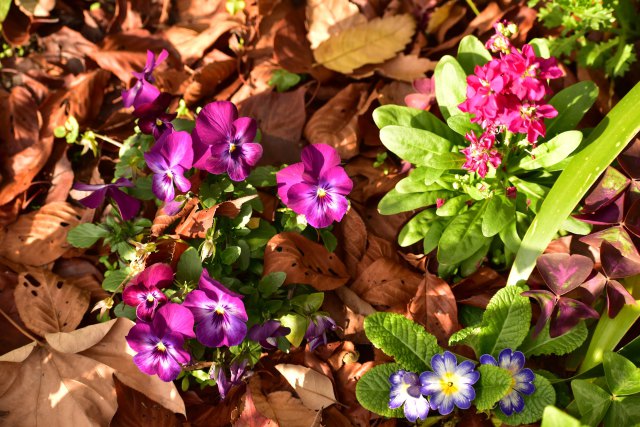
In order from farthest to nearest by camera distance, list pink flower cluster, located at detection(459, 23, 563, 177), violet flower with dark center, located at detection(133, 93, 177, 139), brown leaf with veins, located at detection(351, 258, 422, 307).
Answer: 1. brown leaf with veins, located at detection(351, 258, 422, 307)
2. violet flower with dark center, located at detection(133, 93, 177, 139)
3. pink flower cluster, located at detection(459, 23, 563, 177)

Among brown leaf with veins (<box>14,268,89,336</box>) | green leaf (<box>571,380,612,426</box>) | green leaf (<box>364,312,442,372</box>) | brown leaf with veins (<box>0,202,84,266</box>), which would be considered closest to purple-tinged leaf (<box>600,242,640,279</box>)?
green leaf (<box>571,380,612,426</box>)

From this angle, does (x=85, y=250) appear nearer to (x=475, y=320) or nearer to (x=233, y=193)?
(x=233, y=193)

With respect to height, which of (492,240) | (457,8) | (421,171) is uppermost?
(457,8)

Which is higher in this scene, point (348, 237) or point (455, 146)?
point (455, 146)

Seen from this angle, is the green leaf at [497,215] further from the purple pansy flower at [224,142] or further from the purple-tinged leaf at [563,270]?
the purple pansy flower at [224,142]

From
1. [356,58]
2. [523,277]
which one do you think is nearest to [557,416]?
[523,277]

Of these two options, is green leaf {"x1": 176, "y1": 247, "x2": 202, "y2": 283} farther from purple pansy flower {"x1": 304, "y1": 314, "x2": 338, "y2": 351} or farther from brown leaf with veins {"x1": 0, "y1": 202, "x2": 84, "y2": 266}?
brown leaf with veins {"x1": 0, "y1": 202, "x2": 84, "y2": 266}

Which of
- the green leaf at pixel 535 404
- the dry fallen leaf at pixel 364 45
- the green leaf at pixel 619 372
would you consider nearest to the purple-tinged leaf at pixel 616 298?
the green leaf at pixel 619 372
